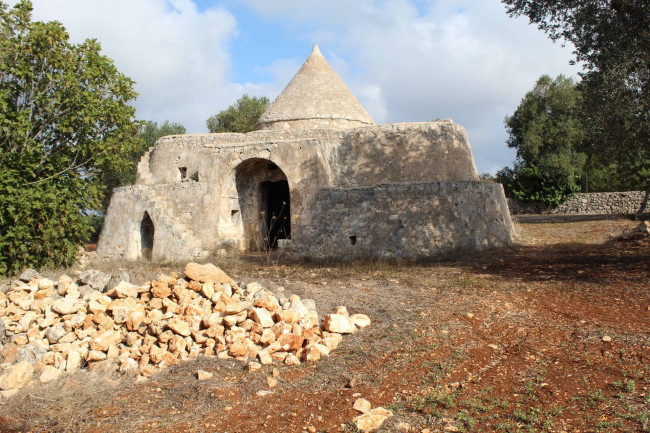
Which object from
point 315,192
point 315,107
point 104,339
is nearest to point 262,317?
point 104,339

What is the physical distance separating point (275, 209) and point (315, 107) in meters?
3.23

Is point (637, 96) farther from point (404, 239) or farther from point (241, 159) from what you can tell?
point (241, 159)

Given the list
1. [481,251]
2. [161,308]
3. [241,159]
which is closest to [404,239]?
[481,251]

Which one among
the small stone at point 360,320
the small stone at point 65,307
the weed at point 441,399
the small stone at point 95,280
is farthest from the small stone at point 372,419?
the small stone at point 95,280

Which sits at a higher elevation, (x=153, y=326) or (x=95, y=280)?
(x=95, y=280)

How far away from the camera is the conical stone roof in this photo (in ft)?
46.4

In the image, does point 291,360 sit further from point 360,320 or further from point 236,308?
point 360,320

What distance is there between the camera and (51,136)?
9133mm

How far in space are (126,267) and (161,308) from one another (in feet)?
18.4

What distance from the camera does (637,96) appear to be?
842cm

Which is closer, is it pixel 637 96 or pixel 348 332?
pixel 348 332

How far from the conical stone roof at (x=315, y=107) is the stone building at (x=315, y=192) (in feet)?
0.13

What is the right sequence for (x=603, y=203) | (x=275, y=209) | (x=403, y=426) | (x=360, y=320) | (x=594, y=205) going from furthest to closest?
(x=594, y=205) → (x=603, y=203) → (x=275, y=209) → (x=360, y=320) → (x=403, y=426)

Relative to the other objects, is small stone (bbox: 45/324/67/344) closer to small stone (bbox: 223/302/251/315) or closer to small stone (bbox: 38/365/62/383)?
small stone (bbox: 38/365/62/383)
